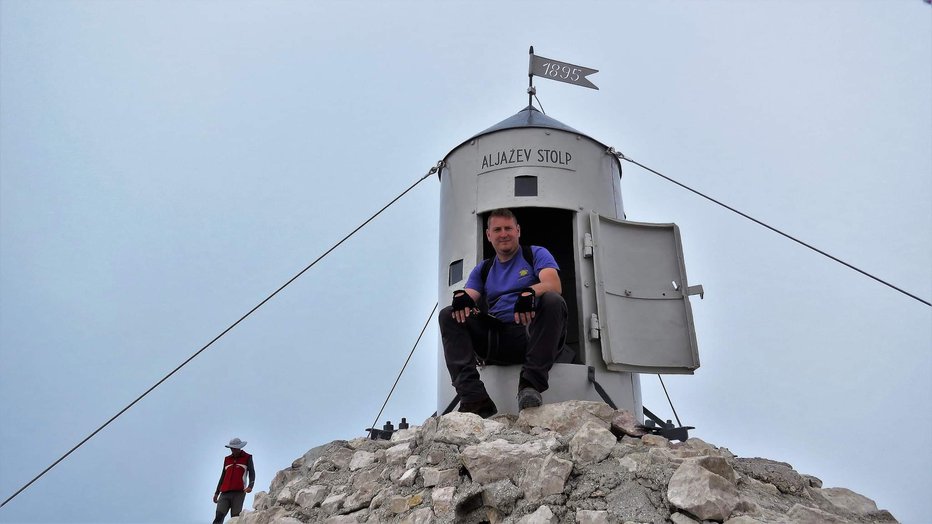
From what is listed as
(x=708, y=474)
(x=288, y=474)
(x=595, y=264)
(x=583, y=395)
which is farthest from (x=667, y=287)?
(x=288, y=474)

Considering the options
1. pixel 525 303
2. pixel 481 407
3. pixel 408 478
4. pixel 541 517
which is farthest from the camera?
pixel 481 407

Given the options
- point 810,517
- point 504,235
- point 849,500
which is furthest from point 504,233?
point 849,500

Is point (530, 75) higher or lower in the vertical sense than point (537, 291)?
higher

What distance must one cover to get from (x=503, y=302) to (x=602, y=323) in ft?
3.14

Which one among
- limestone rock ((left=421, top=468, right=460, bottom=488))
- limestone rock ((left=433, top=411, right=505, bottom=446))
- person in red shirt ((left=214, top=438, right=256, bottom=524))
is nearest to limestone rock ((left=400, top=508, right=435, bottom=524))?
limestone rock ((left=421, top=468, right=460, bottom=488))

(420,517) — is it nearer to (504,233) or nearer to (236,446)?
(504,233)

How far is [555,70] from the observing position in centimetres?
722

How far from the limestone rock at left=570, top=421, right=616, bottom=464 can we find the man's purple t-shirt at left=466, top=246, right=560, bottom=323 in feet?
4.39

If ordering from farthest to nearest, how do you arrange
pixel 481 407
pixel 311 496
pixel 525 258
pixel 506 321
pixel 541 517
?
pixel 525 258
pixel 506 321
pixel 481 407
pixel 311 496
pixel 541 517

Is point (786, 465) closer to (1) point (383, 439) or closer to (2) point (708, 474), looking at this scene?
(2) point (708, 474)

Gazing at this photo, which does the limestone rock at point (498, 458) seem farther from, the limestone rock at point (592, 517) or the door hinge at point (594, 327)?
the door hinge at point (594, 327)

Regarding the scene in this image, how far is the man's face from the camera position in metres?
5.42

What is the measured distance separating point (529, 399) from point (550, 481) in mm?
1114

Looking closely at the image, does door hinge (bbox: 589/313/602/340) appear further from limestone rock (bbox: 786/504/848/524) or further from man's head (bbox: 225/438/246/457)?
man's head (bbox: 225/438/246/457)
